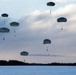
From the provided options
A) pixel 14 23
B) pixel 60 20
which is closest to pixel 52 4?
pixel 60 20

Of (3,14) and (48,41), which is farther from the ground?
(3,14)

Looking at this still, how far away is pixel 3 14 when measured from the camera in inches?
3209

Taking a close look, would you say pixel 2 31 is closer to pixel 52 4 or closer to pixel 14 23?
pixel 14 23

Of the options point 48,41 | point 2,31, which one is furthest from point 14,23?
point 48,41

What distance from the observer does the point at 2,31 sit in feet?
282

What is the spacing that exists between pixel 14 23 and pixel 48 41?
9.74 metres

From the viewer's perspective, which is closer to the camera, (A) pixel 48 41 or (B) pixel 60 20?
(B) pixel 60 20

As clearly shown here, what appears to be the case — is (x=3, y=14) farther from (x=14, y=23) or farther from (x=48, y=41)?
(x=48, y=41)

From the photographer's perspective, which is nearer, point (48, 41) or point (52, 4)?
point (52, 4)

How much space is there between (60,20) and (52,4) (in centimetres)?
532

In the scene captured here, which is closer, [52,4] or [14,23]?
[52,4]

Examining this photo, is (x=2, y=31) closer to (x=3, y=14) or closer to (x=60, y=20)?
(x=3, y=14)

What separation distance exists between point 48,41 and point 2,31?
38.0 feet

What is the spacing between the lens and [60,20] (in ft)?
269
